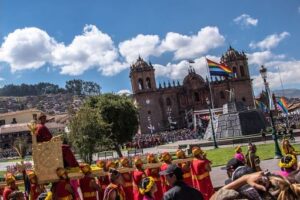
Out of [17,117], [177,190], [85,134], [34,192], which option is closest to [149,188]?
[177,190]

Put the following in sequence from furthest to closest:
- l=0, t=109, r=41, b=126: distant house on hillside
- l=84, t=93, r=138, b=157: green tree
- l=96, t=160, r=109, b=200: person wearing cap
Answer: l=0, t=109, r=41, b=126: distant house on hillside
l=84, t=93, r=138, b=157: green tree
l=96, t=160, r=109, b=200: person wearing cap

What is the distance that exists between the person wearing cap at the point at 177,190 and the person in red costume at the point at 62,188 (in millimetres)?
3449

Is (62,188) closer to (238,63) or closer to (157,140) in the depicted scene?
(157,140)

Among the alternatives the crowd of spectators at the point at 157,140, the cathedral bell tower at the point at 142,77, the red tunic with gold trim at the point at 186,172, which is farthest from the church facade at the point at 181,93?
the red tunic with gold trim at the point at 186,172

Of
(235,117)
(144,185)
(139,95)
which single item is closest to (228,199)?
(144,185)

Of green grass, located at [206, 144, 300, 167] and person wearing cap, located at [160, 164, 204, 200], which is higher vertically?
person wearing cap, located at [160, 164, 204, 200]

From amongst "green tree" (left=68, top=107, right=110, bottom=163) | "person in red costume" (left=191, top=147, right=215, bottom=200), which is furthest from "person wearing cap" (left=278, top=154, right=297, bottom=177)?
"green tree" (left=68, top=107, right=110, bottom=163)

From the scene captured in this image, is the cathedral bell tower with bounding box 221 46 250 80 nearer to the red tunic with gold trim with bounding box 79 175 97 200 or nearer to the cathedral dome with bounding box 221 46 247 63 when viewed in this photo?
the cathedral dome with bounding box 221 46 247 63

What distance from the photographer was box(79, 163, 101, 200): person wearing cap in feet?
Answer: 26.7

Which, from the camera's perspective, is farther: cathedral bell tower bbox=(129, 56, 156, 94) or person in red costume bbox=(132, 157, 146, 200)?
cathedral bell tower bbox=(129, 56, 156, 94)

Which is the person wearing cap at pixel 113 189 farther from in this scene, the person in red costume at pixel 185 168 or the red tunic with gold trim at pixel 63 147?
the person in red costume at pixel 185 168

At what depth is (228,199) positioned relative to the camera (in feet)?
10.7

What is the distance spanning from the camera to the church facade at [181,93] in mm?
86188

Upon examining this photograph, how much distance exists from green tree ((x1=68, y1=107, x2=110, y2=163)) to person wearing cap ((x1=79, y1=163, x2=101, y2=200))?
17484mm
